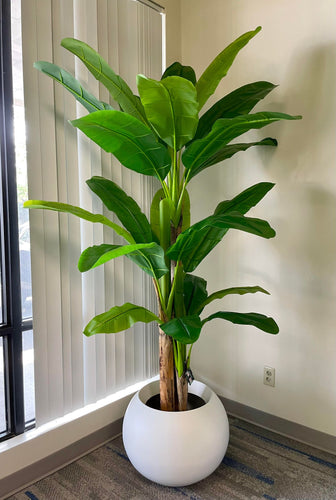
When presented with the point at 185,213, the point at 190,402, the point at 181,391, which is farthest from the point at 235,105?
the point at 190,402

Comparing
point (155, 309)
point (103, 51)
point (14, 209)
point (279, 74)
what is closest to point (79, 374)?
point (155, 309)

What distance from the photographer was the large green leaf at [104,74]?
139cm

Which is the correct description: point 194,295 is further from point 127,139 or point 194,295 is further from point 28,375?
point 28,375

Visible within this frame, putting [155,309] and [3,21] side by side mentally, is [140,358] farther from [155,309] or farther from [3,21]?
[3,21]

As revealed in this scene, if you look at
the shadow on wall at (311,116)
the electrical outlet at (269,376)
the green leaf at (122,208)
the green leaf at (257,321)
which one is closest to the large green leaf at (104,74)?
the green leaf at (122,208)

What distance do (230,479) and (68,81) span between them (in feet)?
5.84

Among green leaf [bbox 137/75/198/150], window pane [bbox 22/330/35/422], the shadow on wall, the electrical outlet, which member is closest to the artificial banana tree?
green leaf [bbox 137/75/198/150]

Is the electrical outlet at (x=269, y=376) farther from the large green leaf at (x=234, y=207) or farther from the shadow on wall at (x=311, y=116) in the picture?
the shadow on wall at (x=311, y=116)

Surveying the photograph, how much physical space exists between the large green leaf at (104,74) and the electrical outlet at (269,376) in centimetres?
140

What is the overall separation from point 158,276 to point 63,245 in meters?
0.48

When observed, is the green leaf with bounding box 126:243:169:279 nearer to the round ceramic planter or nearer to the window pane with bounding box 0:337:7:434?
the round ceramic planter

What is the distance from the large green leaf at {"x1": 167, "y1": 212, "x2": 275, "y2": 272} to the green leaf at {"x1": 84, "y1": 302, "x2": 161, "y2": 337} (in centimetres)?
27

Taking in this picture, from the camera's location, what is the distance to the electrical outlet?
6.60 ft

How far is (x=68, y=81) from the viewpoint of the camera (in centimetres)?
145
